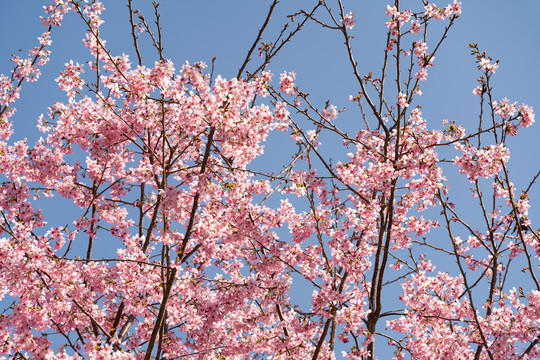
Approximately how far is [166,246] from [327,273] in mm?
2386

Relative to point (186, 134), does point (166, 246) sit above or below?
below

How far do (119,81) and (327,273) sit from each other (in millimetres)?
4977

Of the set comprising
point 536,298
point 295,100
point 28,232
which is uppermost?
point 295,100

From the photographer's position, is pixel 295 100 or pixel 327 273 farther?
pixel 295 100

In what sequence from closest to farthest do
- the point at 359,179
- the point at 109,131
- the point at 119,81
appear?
the point at 109,131, the point at 359,179, the point at 119,81

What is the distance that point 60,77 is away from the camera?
26.5ft

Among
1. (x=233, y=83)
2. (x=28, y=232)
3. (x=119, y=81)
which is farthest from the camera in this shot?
(x=119, y=81)

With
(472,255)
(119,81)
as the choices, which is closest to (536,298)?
(472,255)

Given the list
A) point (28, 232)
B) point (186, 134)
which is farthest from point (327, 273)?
point (28, 232)

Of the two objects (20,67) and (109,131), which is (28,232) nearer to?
(109,131)

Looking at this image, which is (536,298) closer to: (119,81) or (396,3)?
(396,3)

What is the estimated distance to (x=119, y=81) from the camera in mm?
8367

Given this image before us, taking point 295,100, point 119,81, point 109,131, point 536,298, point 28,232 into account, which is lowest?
point 28,232

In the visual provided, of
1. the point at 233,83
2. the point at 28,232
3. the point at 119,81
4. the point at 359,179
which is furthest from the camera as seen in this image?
the point at 119,81
